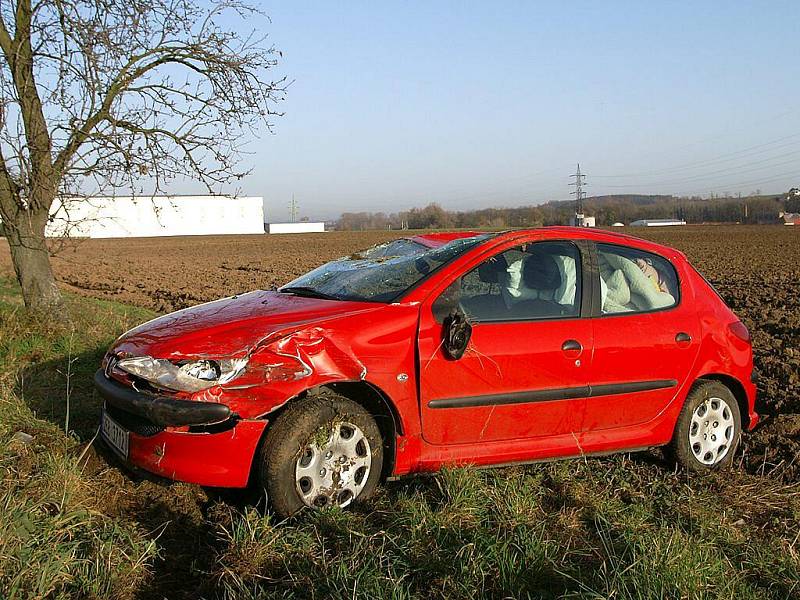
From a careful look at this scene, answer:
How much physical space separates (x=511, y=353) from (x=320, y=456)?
1.26m

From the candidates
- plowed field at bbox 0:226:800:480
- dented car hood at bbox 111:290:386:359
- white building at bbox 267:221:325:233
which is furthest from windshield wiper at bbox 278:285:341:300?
white building at bbox 267:221:325:233

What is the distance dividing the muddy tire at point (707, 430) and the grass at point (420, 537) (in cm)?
24

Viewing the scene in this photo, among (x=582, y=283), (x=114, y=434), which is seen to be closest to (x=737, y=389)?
(x=582, y=283)

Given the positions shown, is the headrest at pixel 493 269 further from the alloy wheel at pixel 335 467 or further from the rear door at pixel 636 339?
the alloy wheel at pixel 335 467

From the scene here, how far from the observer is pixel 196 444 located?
12.2 ft

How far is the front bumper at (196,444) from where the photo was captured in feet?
12.1

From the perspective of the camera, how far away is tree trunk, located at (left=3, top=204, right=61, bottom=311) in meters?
9.42

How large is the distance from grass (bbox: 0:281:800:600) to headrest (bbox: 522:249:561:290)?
117 cm

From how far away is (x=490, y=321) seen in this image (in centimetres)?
434

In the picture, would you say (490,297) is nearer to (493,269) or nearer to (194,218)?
(493,269)

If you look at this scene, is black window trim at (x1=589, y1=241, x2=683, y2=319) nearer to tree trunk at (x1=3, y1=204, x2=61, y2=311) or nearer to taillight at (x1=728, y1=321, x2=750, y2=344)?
taillight at (x1=728, y1=321, x2=750, y2=344)

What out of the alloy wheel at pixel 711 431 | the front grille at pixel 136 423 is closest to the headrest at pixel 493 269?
the alloy wheel at pixel 711 431

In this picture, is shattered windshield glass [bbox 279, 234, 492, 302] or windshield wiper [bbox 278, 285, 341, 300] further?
windshield wiper [bbox 278, 285, 341, 300]

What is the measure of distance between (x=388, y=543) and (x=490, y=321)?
1.53 meters
